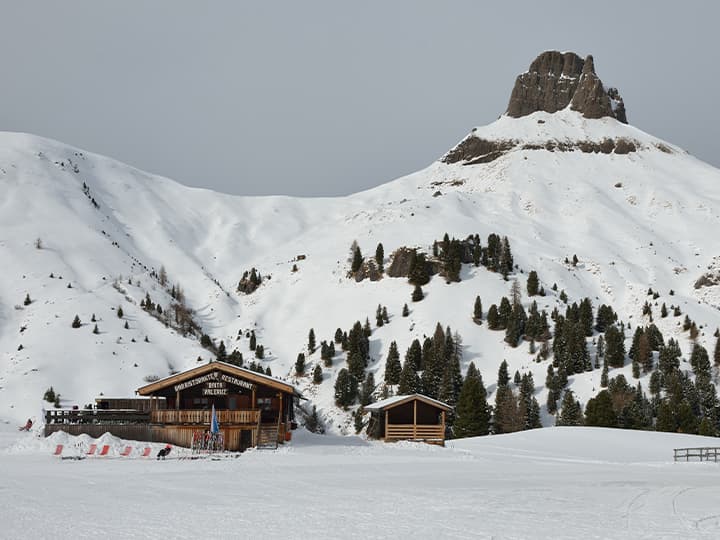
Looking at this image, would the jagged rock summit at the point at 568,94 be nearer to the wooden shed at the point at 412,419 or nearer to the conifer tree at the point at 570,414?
the conifer tree at the point at 570,414

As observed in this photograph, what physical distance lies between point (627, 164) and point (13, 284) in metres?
121

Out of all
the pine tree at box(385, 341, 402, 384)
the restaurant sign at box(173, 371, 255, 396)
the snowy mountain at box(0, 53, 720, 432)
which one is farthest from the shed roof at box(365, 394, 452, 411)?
the pine tree at box(385, 341, 402, 384)

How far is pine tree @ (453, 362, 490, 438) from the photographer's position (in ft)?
199

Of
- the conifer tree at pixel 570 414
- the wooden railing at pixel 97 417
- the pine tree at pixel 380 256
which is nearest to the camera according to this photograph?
the wooden railing at pixel 97 417

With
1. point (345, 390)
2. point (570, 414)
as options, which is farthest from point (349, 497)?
point (345, 390)

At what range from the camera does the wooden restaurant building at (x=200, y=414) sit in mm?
37781

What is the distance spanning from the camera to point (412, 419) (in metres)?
47.5

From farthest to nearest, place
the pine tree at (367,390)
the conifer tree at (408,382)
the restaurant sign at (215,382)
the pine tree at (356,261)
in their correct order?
the pine tree at (356,261), the pine tree at (367,390), the conifer tree at (408,382), the restaurant sign at (215,382)

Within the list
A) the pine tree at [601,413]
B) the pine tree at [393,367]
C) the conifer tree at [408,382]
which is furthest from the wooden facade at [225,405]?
the pine tree at [393,367]

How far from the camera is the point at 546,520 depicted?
16.2m

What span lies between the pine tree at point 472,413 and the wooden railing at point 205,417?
26.5m

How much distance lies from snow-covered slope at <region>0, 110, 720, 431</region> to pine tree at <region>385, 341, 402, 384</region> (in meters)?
2.49

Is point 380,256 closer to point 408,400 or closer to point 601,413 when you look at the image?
point 601,413

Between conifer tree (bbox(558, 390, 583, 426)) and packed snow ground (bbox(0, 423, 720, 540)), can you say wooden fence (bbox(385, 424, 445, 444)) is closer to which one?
packed snow ground (bbox(0, 423, 720, 540))
